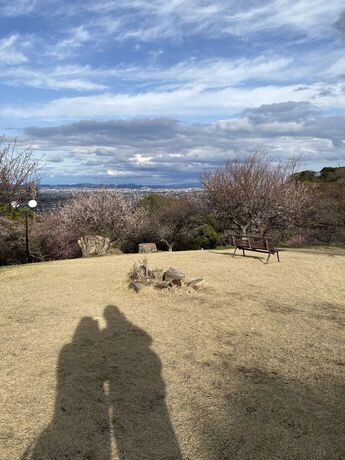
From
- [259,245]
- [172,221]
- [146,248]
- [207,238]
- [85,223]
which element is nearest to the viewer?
[259,245]

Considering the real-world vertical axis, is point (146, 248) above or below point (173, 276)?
below

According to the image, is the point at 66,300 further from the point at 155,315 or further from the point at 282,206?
the point at 282,206

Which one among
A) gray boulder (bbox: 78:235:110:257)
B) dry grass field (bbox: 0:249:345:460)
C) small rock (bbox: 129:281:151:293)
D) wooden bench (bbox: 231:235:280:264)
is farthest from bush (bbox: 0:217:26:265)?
small rock (bbox: 129:281:151:293)

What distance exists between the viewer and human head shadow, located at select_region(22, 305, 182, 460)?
363 centimetres

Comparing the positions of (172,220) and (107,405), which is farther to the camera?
(172,220)

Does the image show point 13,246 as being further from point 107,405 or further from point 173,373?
point 107,405

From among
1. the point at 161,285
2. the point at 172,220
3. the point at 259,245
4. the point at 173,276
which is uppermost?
the point at 259,245

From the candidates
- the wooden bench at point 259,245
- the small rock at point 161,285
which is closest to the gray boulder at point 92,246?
the wooden bench at point 259,245

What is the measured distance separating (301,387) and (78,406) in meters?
2.44

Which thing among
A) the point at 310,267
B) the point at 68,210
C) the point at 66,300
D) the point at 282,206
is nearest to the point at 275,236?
the point at 282,206

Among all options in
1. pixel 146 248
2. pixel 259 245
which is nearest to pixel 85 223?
pixel 146 248

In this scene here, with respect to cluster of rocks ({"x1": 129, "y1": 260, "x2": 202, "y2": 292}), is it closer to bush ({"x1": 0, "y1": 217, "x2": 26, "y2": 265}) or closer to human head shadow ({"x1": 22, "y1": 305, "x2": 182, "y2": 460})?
human head shadow ({"x1": 22, "y1": 305, "x2": 182, "y2": 460})

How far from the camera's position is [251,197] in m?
22.2

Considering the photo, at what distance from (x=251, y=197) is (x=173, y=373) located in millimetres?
17928
